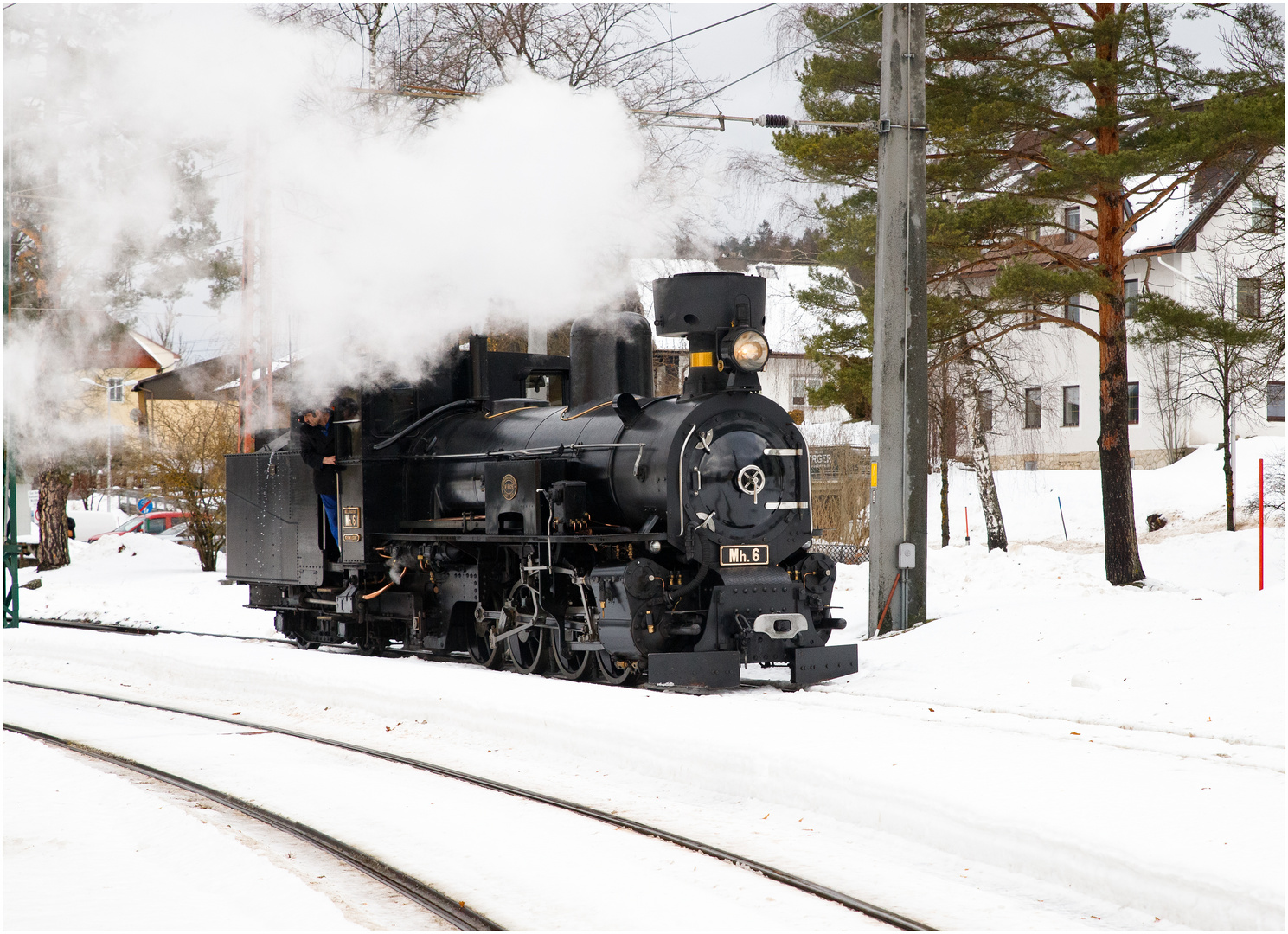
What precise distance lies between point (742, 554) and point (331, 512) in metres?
5.03

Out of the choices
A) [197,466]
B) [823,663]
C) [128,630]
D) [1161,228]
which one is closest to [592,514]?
[823,663]

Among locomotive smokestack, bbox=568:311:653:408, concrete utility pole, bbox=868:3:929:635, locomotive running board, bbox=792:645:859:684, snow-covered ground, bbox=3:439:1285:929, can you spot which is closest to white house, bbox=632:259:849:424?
concrete utility pole, bbox=868:3:929:635

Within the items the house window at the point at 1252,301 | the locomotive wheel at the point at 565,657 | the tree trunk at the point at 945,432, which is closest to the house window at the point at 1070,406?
the tree trunk at the point at 945,432

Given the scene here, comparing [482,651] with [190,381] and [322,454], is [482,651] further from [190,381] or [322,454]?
[190,381]

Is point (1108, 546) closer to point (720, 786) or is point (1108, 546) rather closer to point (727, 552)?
point (727, 552)

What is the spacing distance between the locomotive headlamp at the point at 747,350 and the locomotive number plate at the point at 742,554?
4.65ft

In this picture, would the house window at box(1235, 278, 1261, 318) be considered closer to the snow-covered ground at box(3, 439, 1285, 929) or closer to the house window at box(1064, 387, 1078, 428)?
the snow-covered ground at box(3, 439, 1285, 929)

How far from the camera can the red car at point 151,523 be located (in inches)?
1390

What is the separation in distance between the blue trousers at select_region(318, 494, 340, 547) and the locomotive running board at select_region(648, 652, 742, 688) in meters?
4.74

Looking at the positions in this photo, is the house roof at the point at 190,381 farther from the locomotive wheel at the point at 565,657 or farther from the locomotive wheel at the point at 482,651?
the locomotive wheel at the point at 565,657

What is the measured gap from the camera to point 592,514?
10.1 metres

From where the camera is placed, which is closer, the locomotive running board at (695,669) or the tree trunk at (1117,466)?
the locomotive running board at (695,669)

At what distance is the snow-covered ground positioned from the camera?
4602 mm

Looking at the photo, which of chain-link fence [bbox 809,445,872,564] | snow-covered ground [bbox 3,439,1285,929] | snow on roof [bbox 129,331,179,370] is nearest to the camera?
snow-covered ground [bbox 3,439,1285,929]
